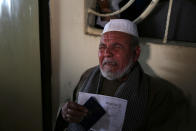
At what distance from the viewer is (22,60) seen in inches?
50.8

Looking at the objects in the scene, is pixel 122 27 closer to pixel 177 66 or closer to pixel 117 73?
pixel 117 73

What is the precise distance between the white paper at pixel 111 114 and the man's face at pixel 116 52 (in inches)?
5.1

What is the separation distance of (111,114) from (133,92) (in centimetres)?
15

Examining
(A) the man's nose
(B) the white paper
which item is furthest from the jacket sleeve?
(A) the man's nose

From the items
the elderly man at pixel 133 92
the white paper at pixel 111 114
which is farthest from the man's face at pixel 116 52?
the white paper at pixel 111 114

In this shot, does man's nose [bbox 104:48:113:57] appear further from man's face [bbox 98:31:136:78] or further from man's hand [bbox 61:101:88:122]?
man's hand [bbox 61:101:88:122]

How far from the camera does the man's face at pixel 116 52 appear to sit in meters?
0.82

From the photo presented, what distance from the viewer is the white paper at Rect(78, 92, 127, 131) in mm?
803

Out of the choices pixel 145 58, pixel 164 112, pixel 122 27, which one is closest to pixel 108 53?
pixel 122 27

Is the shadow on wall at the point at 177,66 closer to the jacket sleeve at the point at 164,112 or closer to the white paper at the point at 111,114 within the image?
the jacket sleeve at the point at 164,112

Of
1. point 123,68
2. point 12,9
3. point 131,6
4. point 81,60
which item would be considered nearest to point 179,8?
point 131,6

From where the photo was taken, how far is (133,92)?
31.6 inches

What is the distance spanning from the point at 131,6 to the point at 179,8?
26 centimetres

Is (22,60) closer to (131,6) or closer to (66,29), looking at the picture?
(66,29)
